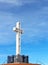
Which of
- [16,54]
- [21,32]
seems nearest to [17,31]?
[21,32]

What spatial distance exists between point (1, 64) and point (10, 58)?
234 cm

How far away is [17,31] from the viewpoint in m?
54.2

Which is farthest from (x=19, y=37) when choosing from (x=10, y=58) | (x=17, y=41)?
(x=10, y=58)

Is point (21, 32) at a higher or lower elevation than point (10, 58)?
higher

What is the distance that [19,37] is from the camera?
176 feet

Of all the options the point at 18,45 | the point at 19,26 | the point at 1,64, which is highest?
the point at 19,26

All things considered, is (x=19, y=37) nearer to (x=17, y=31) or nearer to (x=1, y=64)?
(x=17, y=31)

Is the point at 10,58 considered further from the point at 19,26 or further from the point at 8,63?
the point at 19,26

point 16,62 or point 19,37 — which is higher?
point 19,37

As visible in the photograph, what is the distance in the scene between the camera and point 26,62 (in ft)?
174

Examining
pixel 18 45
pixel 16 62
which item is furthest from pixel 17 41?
pixel 16 62

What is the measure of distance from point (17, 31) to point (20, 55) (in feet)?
15.5

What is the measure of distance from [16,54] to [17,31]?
14.7 feet

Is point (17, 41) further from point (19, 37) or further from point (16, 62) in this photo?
point (16, 62)
